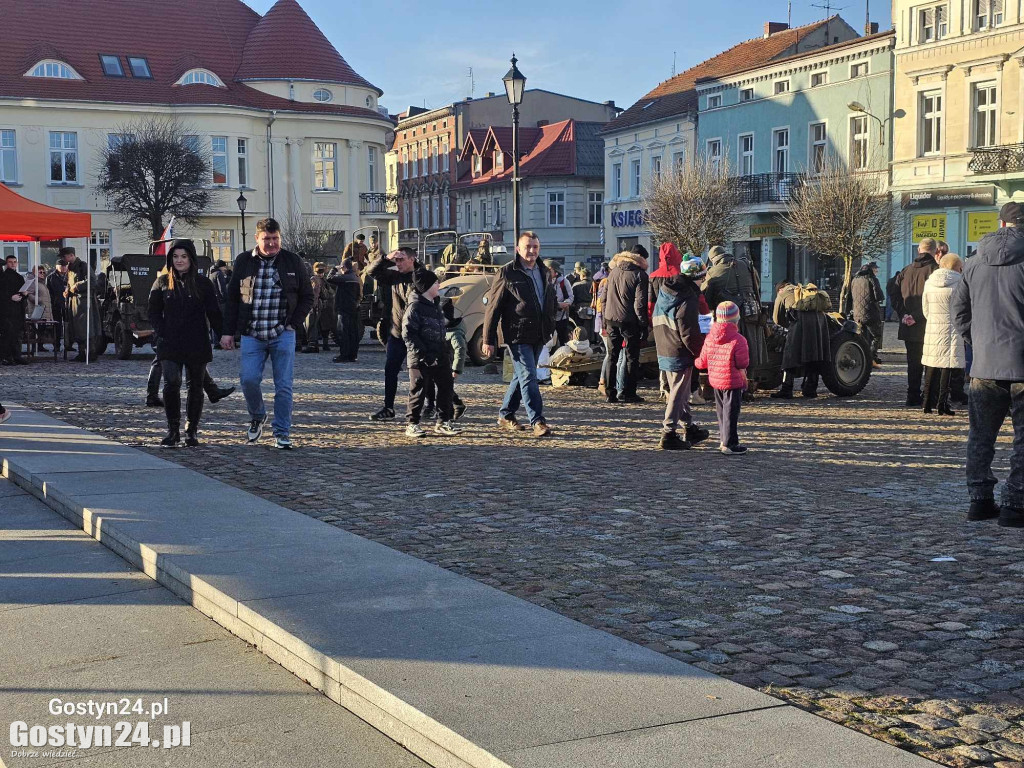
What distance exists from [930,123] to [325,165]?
2923cm

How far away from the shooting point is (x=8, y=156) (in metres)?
54.5

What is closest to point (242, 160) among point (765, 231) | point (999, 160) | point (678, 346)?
point (765, 231)

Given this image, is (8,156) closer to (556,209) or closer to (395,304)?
(556,209)

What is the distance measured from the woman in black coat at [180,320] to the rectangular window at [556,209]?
58.2 m

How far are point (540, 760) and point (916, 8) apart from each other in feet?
133

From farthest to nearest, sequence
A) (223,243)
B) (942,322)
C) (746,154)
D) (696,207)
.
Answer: (223,243) < (746,154) < (696,207) < (942,322)

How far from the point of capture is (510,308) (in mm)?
12508

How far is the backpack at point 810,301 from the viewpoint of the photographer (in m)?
15.6

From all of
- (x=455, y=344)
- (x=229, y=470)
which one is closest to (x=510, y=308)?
(x=455, y=344)

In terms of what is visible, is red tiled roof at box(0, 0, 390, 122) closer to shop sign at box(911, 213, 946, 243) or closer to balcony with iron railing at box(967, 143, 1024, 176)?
shop sign at box(911, 213, 946, 243)

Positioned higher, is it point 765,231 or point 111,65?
point 111,65

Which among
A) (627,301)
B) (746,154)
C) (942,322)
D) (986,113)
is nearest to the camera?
(942,322)

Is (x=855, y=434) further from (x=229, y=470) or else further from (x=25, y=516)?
(x=25, y=516)

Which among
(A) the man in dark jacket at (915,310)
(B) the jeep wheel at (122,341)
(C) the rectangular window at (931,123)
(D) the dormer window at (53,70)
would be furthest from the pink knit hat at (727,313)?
(D) the dormer window at (53,70)
